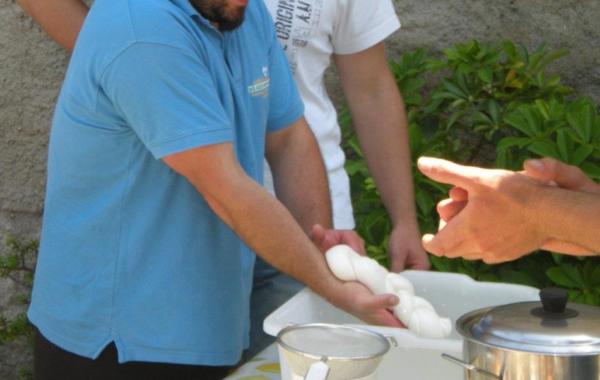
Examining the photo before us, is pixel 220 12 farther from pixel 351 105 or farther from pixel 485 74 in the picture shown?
pixel 485 74

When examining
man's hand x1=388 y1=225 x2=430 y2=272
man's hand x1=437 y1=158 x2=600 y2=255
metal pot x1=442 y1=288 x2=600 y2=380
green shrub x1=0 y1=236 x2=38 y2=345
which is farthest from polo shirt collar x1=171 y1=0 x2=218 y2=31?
green shrub x1=0 y1=236 x2=38 y2=345

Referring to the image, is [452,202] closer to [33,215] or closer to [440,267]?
[440,267]

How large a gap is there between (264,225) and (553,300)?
66 centimetres

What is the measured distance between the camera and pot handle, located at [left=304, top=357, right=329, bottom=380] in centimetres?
136

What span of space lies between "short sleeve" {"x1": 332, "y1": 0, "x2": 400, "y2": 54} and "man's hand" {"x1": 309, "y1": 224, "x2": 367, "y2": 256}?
612mm

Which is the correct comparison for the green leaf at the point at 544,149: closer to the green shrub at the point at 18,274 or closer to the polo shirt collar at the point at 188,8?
the polo shirt collar at the point at 188,8

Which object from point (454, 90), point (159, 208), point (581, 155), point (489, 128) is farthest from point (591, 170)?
point (159, 208)

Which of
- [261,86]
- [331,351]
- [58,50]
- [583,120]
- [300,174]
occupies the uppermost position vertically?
[331,351]

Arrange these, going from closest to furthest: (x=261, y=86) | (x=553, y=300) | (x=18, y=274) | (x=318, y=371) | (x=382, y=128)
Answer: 1. (x=318, y=371)
2. (x=553, y=300)
3. (x=261, y=86)
4. (x=382, y=128)
5. (x=18, y=274)

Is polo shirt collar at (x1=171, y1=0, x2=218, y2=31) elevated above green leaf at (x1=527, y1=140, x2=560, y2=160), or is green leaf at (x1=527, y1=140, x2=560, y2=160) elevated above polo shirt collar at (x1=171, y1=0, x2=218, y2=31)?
polo shirt collar at (x1=171, y1=0, x2=218, y2=31)

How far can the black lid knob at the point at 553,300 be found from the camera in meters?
1.48

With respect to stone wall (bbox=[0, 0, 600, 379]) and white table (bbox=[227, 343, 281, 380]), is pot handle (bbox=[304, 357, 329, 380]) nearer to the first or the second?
white table (bbox=[227, 343, 281, 380])

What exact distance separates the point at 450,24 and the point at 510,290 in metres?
1.60

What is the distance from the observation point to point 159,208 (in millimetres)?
2006
